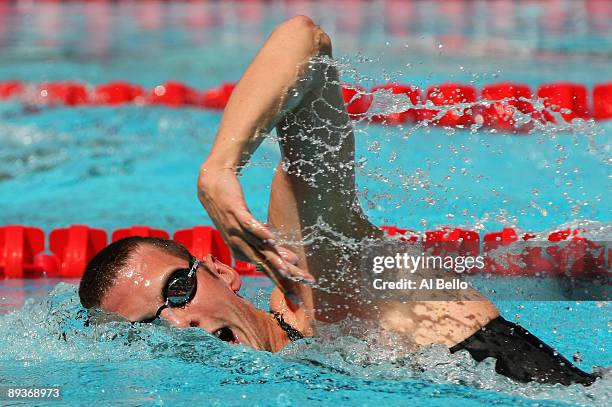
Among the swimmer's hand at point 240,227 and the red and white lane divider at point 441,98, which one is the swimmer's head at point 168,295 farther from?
the red and white lane divider at point 441,98

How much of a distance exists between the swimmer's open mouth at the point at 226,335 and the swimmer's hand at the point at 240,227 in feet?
1.30

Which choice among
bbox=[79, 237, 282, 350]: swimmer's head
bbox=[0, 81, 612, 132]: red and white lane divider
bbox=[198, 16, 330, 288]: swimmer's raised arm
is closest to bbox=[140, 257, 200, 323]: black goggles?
bbox=[79, 237, 282, 350]: swimmer's head

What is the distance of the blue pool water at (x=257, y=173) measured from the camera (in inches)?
66.2

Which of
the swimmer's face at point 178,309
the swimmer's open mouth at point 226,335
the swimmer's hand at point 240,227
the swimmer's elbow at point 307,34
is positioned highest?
the swimmer's elbow at point 307,34

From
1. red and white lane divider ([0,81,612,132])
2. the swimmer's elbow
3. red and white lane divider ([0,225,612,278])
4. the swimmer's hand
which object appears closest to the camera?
the swimmer's hand

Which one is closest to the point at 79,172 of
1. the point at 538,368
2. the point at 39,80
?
the point at 39,80

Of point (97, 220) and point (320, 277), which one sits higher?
point (320, 277)

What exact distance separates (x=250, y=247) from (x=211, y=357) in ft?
1.73

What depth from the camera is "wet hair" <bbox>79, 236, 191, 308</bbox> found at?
5.47 feet

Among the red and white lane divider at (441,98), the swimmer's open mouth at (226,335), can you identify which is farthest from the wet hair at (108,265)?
the red and white lane divider at (441,98)

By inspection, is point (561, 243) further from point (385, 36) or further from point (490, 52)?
point (385, 36)

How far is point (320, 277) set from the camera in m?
1.60

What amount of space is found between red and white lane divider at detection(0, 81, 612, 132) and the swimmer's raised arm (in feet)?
Result: 7.35

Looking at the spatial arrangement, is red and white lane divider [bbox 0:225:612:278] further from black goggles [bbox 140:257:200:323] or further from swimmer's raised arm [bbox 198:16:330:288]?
swimmer's raised arm [bbox 198:16:330:288]
